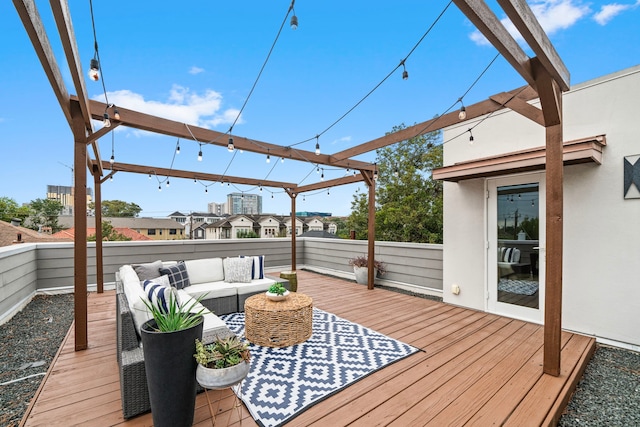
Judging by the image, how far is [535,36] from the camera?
180 cm

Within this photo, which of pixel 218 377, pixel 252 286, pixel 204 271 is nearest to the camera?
pixel 218 377

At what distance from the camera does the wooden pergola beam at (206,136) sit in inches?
127

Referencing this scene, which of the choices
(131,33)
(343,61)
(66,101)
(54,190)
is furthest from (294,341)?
(54,190)

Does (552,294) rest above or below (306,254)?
above

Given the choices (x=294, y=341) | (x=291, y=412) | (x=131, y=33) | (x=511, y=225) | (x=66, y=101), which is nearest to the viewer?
(x=291, y=412)

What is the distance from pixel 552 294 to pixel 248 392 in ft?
8.78

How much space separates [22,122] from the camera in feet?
44.9

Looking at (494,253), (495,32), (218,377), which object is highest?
(495,32)

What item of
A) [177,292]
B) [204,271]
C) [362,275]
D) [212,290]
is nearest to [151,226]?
[204,271]

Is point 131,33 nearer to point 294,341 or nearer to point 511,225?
point 294,341

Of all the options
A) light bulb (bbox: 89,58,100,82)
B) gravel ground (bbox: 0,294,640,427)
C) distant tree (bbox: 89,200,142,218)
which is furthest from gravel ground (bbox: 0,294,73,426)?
distant tree (bbox: 89,200,142,218)

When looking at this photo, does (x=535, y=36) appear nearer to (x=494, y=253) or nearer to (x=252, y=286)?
(x=494, y=253)

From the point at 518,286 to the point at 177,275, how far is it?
4996 millimetres

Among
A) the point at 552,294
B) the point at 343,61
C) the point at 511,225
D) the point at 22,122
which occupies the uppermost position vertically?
the point at 22,122
